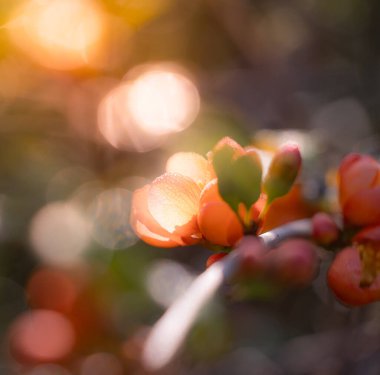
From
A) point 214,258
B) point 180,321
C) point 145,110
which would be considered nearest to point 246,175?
point 214,258

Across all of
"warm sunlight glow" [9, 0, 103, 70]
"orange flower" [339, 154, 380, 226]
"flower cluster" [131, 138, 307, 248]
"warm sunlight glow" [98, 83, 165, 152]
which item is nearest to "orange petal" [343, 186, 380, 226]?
"orange flower" [339, 154, 380, 226]

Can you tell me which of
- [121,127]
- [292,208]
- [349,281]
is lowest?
[121,127]

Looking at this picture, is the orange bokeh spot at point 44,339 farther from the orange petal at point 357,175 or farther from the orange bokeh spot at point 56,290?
the orange petal at point 357,175

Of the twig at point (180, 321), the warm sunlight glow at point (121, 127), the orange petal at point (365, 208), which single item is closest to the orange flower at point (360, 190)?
the orange petal at point (365, 208)

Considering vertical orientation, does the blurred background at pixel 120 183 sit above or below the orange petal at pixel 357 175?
below

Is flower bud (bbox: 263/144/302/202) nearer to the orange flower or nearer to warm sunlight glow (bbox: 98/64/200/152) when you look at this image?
the orange flower

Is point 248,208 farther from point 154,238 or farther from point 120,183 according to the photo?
point 120,183

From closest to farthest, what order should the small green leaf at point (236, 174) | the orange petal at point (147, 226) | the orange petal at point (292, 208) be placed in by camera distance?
1. the small green leaf at point (236, 174)
2. the orange petal at point (147, 226)
3. the orange petal at point (292, 208)
